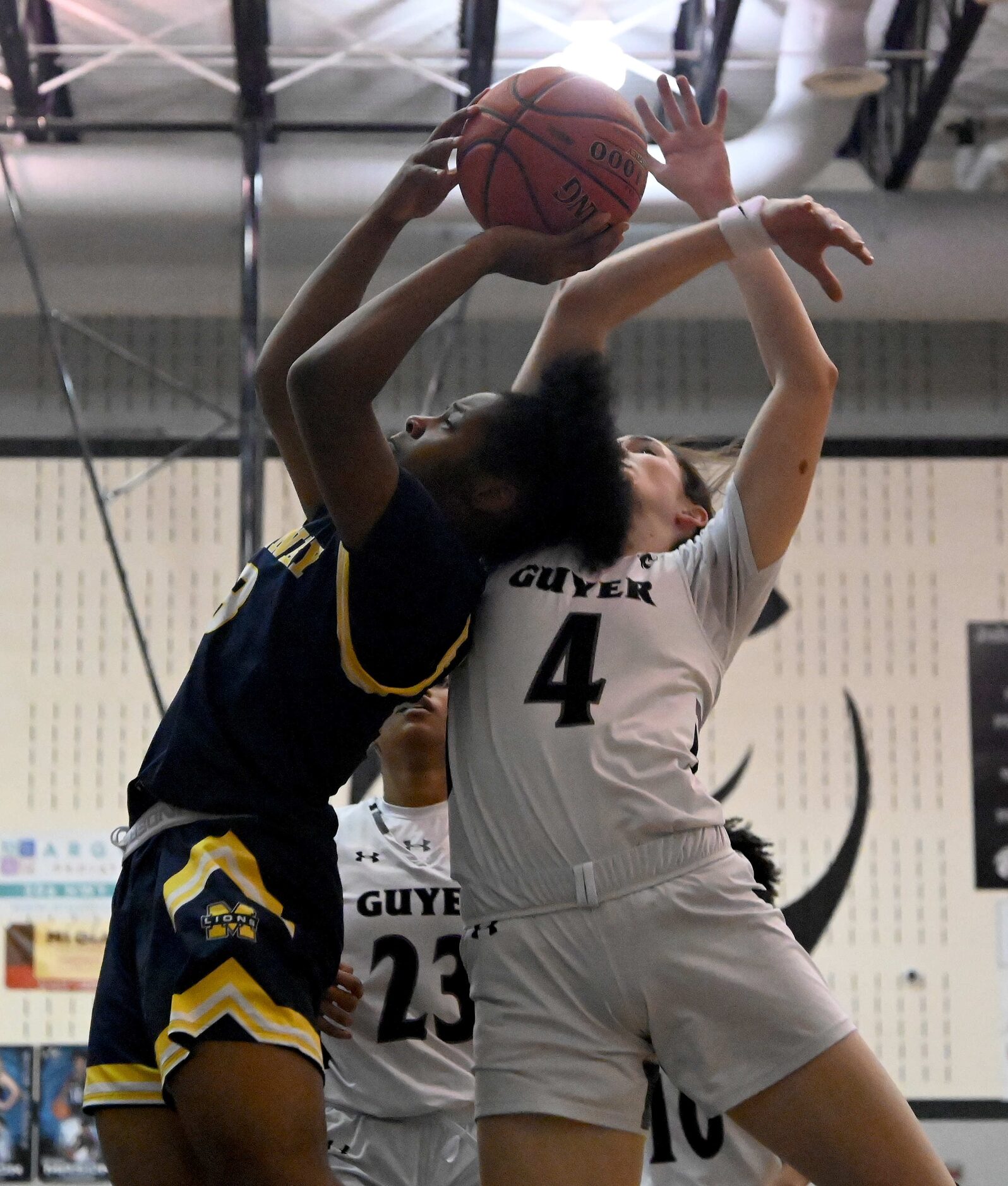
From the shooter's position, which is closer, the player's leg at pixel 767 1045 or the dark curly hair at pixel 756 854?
the player's leg at pixel 767 1045

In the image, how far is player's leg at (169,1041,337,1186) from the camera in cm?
186

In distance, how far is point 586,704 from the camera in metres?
2.16

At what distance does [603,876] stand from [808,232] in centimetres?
103

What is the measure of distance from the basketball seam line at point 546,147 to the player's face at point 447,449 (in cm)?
42

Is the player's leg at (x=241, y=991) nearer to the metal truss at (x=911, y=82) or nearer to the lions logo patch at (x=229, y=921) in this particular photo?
the lions logo patch at (x=229, y=921)

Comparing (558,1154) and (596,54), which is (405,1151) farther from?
(596,54)

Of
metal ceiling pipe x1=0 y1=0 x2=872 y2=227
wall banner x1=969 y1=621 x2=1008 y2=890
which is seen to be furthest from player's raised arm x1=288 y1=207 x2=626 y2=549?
wall banner x1=969 y1=621 x2=1008 y2=890

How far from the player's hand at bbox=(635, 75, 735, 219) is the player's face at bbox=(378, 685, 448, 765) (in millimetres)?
1312

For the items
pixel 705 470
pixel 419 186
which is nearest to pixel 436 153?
pixel 419 186

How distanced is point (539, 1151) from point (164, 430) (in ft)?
21.9

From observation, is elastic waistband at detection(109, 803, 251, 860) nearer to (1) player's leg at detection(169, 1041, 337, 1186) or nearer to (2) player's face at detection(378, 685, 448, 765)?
(1) player's leg at detection(169, 1041, 337, 1186)

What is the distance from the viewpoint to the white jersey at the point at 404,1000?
315cm

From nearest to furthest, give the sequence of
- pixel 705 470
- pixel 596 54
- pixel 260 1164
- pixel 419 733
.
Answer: pixel 260 1164 → pixel 705 470 → pixel 419 733 → pixel 596 54

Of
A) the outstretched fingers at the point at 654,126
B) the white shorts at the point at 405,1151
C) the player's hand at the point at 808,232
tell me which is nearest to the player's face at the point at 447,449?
the player's hand at the point at 808,232
